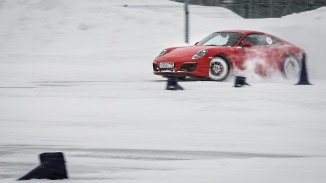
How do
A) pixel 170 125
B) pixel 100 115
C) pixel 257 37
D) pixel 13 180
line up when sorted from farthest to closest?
pixel 257 37 → pixel 100 115 → pixel 170 125 → pixel 13 180

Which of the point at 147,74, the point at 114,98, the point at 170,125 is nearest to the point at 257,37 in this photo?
the point at 147,74

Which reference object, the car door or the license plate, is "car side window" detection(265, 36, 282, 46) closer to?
the car door

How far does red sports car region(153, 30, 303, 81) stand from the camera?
46.0 feet

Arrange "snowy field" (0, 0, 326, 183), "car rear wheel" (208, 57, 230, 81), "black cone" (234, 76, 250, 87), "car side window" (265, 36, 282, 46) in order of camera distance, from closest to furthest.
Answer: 1. "snowy field" (0, 0, 326, 183)
2. "black cone" (234, 76, 250, 87)
3. "car rear wheel" (208, 57, 230, 81)
4. "car side window" (265, 36, 282, 46)

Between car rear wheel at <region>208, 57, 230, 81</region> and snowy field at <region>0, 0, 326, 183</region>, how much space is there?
19.9 inches

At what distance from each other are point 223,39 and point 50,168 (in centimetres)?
1030

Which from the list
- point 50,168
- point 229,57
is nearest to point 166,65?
point 229,57

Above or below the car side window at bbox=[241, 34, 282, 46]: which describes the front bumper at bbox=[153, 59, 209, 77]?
below

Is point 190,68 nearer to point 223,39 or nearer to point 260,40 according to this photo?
point 223,39

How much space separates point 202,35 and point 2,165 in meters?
17.0

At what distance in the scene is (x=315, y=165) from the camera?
18.7 ft

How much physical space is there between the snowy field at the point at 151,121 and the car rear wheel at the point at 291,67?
0.21 metres

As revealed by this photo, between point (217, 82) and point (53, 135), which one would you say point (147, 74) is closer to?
point (217, 82)

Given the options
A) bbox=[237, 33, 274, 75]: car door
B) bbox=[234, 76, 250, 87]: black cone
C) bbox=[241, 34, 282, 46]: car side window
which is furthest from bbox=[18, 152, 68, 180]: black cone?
bbox=[241, 34, 282, 46]: car side window
